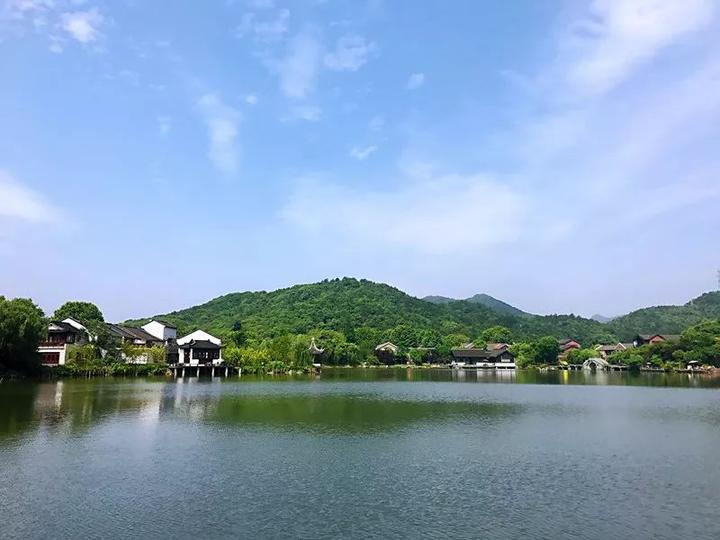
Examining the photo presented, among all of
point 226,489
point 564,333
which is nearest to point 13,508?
point 226,489

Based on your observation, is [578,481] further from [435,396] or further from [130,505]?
[435,396]

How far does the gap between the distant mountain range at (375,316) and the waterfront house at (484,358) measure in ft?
57.0

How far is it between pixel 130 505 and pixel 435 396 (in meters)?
28.5

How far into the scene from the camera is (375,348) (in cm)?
10156

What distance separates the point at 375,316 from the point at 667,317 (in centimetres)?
8506

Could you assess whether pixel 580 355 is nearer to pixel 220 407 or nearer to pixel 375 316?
pixel 375 316

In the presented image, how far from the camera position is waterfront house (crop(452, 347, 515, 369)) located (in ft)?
308

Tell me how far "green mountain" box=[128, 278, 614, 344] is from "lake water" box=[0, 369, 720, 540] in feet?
235

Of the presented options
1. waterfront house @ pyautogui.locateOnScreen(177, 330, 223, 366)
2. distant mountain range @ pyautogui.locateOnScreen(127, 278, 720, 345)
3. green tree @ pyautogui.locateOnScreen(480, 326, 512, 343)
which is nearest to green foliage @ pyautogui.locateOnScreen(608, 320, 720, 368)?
green tree @ pyautogui.locateOnScreen(480, 326, 512, 343)

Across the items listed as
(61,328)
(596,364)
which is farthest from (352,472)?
(596,364)

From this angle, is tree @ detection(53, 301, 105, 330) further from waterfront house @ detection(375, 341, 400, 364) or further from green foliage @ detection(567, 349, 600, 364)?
green foliage @ detection(567, 349, 600, 364)

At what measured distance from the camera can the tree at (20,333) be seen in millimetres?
40875

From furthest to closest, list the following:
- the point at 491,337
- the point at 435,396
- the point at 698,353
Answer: the point at 491,337, the point at 698,353, the point at 435,396

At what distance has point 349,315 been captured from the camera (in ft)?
404
